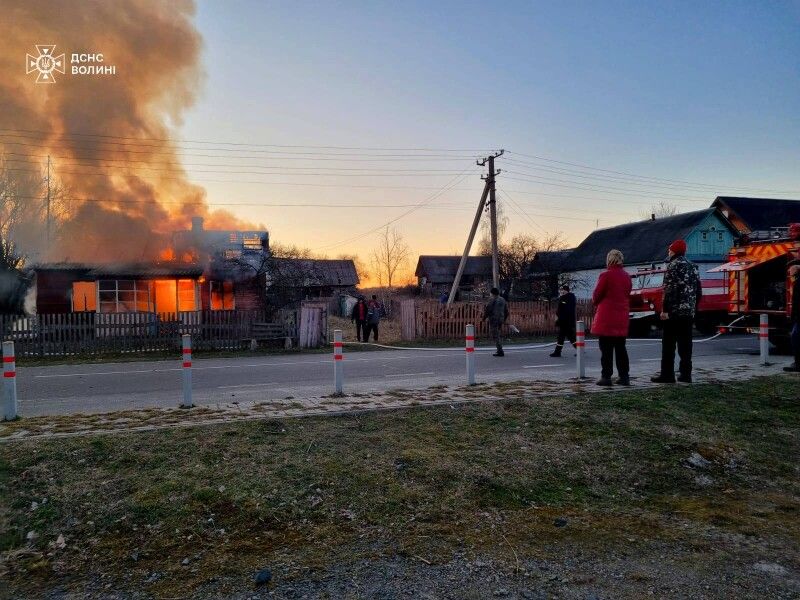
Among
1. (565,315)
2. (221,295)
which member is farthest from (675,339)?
(221,295)

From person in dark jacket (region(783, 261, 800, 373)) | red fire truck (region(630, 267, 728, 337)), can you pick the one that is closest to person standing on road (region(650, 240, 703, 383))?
person in dark jacket (region(783, 261, 800, 373))

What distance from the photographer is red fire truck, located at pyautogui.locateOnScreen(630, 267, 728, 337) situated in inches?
846

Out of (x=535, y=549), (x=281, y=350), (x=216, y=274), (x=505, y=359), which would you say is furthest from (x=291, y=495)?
(x=216, y=274)

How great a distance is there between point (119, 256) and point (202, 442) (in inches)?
844

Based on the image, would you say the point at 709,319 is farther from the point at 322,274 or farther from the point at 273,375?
the point at 322,274

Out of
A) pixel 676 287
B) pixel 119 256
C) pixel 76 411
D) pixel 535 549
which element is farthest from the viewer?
pixel 119 256

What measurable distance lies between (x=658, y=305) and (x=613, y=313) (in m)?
14.7

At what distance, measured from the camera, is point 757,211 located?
172 ft

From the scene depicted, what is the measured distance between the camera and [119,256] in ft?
78.2

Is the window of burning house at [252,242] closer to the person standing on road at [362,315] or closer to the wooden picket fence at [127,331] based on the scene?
the person standing on road at [362,315]

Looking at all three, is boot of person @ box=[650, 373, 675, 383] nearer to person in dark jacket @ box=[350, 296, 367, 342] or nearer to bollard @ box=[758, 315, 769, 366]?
bollard @ box=[758, 315, 769, 366]

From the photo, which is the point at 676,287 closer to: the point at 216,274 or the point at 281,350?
the point at 281,350

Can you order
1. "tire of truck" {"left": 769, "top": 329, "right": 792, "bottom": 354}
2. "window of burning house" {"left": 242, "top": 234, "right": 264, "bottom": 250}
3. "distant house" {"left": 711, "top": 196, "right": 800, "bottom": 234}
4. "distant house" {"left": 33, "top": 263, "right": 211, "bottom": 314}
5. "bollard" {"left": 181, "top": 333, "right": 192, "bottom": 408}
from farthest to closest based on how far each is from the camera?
1. "distant house" {"left": 711, "top": 196, "right": 800, "bottom": 234}
2. "window of burning house" {"left": 242, "top": 234, "right": 264, "bottom": 250}
3. "distant house" {"left": 33, "top": 263, "right": 211, "bottom": 314}
4. "tire of truck" {"left": 769, "top": 329, "right": 792, "bottom": 354}
5. "bollard" {"left": 181, "top": 333, "right": 192, "bottom": 408}

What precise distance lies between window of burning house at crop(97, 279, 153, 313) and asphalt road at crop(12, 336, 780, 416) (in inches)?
454
